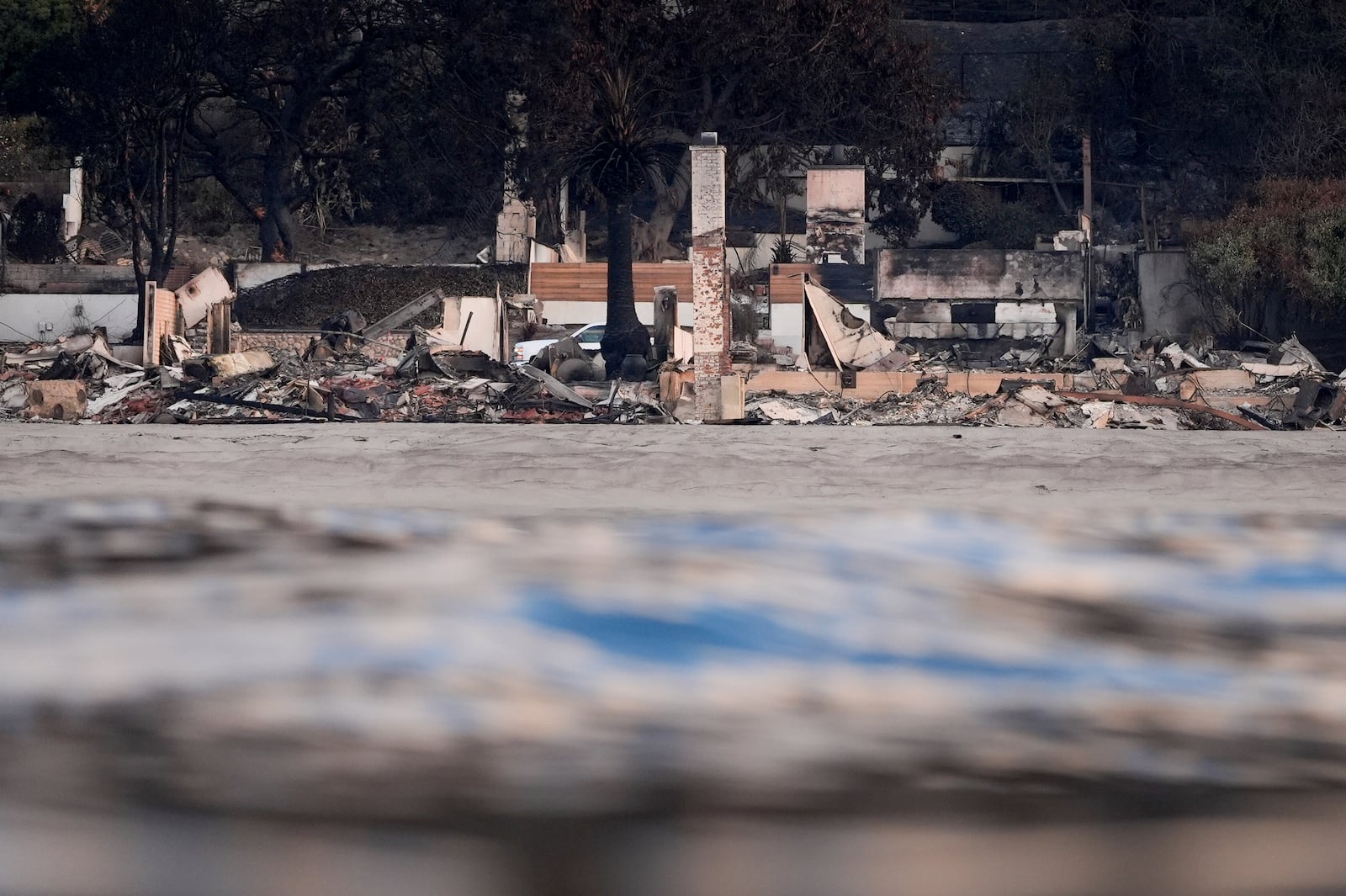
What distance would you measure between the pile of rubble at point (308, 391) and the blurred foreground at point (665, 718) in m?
8.88

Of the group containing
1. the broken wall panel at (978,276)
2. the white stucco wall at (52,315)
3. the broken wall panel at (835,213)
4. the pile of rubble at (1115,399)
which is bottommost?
the pile of rubble at (1115,399)

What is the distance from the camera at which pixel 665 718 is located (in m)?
2.73

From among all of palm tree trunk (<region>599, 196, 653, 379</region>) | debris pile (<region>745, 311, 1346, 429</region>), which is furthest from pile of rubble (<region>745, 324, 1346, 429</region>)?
palm tree trunk (<region>599, 196, 653, 379</region>)

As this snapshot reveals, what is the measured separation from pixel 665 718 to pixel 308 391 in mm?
11326

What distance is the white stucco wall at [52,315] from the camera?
28078mm

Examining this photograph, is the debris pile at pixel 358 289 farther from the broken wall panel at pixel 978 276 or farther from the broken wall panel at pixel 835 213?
the broken wall panel at pixel 978 276

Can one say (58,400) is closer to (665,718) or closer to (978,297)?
(665,718)

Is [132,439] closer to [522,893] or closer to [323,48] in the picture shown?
[522,893]

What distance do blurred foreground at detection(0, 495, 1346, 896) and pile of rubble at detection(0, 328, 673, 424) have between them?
350 inches

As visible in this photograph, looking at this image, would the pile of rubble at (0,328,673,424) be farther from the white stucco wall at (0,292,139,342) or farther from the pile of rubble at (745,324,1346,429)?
the white stucco wall at (0,292,139,342)

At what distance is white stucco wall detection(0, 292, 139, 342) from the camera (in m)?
28.1

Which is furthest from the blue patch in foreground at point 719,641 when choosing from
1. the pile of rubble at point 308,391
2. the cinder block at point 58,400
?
the cinder block at point 58,400

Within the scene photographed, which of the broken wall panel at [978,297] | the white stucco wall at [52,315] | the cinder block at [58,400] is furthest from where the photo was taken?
the white stucco wall at [52,315]

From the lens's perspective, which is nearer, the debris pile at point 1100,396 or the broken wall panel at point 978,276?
the debris pile at point 1100,396
